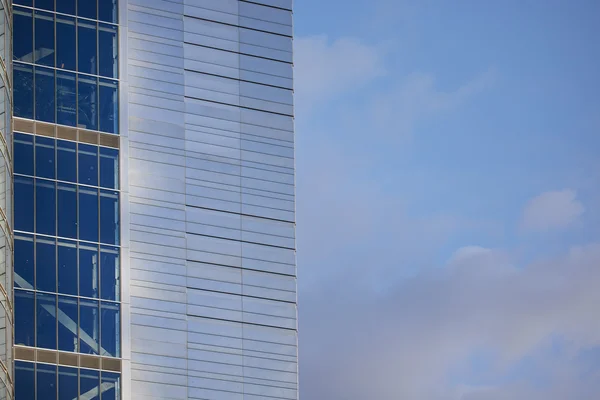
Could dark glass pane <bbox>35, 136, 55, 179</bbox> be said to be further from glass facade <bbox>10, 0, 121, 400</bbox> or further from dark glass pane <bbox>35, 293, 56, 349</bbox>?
dark glass pane <bbox>35, 293, 56, 349</bbox>

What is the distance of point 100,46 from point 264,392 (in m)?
22.6

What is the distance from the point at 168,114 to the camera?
107125 mm

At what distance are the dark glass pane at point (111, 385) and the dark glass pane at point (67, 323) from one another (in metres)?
2.66

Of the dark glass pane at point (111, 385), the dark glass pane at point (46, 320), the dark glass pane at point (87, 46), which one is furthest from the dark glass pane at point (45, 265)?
the dark glass pane at point (87, 46)

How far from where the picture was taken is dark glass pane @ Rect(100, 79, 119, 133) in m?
104

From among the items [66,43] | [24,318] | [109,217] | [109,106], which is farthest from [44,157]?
[24,318]

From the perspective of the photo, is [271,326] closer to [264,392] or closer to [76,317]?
[264,392]

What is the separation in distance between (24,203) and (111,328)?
854 cm

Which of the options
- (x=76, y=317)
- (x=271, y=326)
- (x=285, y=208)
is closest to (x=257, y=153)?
(x=285, y=208)

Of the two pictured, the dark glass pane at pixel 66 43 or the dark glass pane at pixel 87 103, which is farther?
the dark glass pane at pixel 87 103

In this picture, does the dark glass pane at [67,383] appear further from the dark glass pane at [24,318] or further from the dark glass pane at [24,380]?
the dark glass pane at [24,318]

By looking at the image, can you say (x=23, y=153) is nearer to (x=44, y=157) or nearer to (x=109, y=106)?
(x=44, y=157)

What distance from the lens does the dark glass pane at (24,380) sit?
314ft

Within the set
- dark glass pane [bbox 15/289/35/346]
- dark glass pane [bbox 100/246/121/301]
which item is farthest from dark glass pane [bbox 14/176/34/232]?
dark glass pane [bbox 100/246/121/301]
